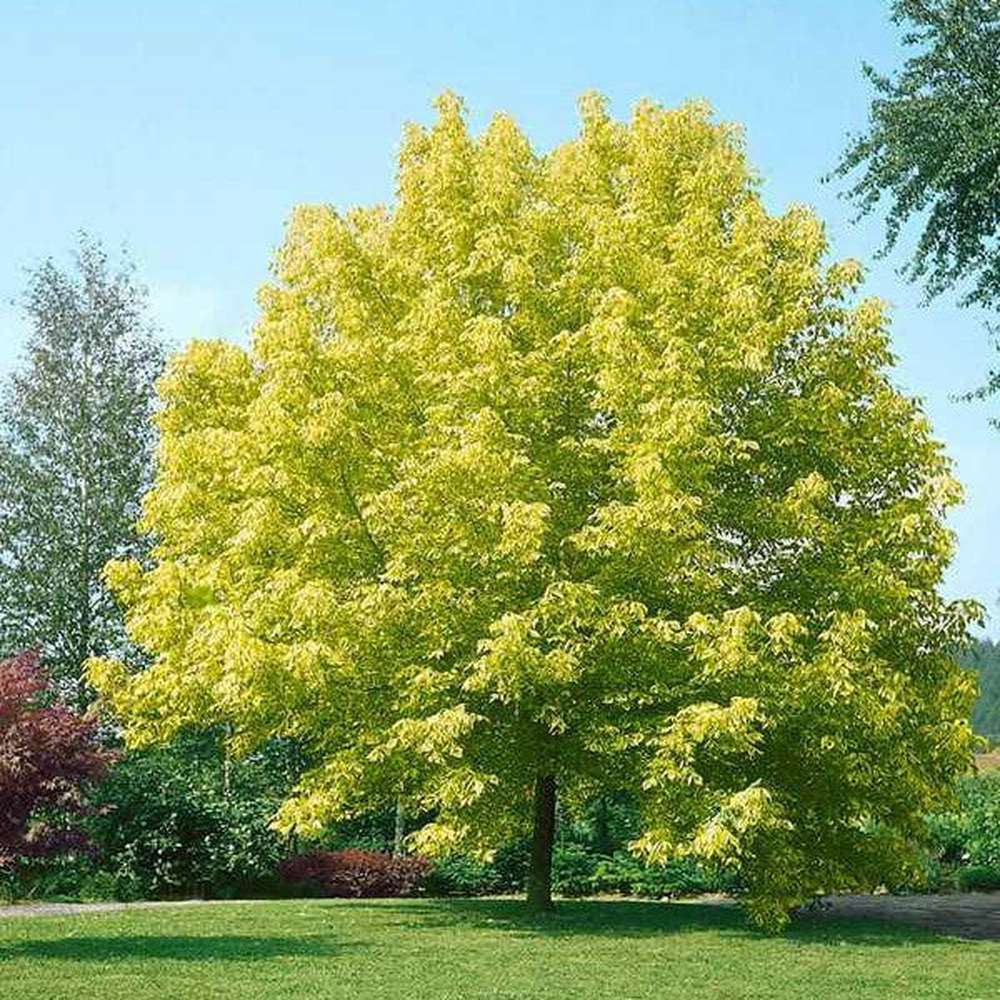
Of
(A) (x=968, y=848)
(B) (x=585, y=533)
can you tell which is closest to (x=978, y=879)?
(A) (x=968, y=848)

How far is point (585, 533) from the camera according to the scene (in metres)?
18.3

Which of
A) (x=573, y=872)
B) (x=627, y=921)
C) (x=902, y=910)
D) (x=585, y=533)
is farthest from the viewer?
(x=573, y=872)

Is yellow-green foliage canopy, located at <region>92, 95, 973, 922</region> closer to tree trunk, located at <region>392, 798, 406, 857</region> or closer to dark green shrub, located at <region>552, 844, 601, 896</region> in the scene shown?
dark green shrub, located at <region>552, 844, 601, 896</region>

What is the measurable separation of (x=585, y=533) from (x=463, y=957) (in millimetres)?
5513

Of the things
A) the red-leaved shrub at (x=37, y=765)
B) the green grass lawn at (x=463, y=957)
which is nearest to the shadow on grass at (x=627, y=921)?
the green grass lawn at (x=463, y=957)

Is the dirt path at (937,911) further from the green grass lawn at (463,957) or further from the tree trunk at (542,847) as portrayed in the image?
the tree trunk at (542,847)

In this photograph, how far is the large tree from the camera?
108ft

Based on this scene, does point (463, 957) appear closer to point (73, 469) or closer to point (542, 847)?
point (542, 847)

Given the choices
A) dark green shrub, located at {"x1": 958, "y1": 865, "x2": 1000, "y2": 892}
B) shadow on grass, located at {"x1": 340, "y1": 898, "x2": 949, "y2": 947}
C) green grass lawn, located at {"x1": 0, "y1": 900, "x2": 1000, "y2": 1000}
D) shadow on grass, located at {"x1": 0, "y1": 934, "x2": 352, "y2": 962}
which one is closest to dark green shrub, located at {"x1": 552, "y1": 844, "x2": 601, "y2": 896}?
shadow on grass, located at {"x1": 340, "y1": 898, "x2": 949, "y2": 947}

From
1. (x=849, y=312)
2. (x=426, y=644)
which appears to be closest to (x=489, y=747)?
(x=426, y=644)

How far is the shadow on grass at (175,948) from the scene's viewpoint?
14.8 meters

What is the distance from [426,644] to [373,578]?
1523 millimetres

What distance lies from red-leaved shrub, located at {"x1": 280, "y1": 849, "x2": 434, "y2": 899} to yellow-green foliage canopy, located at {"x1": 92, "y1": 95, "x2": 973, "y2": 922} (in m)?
5.15

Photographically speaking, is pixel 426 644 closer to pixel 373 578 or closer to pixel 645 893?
pixel 373 578
